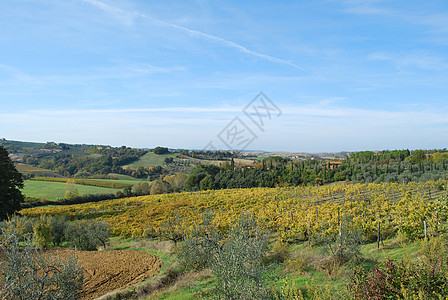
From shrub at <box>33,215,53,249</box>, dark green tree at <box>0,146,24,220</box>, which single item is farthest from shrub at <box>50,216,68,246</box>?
dark green tree at <box>0,146,24,220</box>

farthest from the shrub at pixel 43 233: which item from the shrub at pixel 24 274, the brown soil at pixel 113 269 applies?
the shrub at pixel 24 274

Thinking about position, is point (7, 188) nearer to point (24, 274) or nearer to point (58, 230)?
point (58, 230)

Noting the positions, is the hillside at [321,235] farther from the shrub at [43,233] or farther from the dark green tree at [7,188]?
the dark green tree at [7,188]

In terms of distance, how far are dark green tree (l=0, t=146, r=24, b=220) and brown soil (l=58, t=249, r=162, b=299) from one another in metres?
11.3

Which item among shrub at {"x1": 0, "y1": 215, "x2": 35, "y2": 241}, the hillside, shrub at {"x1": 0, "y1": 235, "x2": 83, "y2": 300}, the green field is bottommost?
the green field

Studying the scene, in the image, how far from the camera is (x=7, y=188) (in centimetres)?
2709

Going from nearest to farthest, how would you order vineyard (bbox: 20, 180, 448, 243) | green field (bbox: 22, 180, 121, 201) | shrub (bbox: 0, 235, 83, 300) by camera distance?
shrub (bbox: 0, 235, 83, 300)
vineyard (bbox: 20, 180, 448, 243)
green field (bbox: 22, 180, 121, 201)

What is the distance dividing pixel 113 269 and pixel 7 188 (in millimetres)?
20019

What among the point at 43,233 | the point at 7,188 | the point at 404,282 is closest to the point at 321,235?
the point at 404,282

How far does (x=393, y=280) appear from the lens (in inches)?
220

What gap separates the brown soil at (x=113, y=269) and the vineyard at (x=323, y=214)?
10.2 ft

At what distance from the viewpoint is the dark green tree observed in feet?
86.5

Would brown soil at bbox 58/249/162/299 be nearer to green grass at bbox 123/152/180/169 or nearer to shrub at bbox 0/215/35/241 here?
shrub at bbox 0/215/35/241

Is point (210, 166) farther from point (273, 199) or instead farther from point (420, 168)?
point (420, 168)
